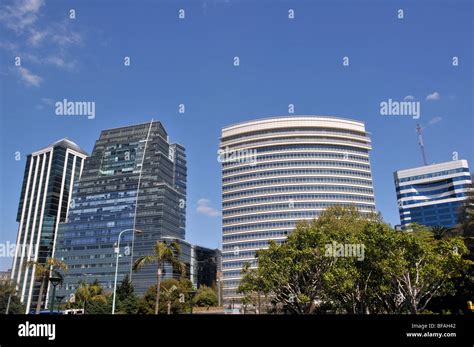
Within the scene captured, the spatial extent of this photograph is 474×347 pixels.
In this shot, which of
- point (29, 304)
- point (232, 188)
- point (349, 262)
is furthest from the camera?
point (29, 304)

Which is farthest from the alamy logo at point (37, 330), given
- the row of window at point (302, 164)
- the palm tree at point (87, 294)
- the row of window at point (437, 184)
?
the row of window at point (437, 184)

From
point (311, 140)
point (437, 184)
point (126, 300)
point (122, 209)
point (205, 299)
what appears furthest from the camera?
point (437, 184)

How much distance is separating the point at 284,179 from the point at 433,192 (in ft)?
317

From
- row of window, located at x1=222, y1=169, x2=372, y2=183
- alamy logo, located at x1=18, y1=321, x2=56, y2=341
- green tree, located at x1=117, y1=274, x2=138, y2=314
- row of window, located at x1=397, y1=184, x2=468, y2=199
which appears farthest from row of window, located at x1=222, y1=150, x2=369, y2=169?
alamy logo, located at x1=18, y1=321, x2=56, y2=341

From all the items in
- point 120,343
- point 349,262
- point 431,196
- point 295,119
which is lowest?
point 120,343

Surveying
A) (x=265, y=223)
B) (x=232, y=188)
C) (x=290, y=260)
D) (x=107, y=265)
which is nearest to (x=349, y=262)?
(x=290, y=260)

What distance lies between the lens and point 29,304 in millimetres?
185000

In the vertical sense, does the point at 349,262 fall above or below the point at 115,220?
below

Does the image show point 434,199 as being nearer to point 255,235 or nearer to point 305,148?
point 305,148

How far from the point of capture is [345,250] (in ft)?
121

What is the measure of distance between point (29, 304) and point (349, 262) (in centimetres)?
19068

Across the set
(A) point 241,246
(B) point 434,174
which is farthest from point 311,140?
(B) point 434,174

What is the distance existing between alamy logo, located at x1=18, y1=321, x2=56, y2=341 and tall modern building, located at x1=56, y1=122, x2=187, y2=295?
14783 cm

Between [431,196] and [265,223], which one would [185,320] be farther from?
[431,196]
